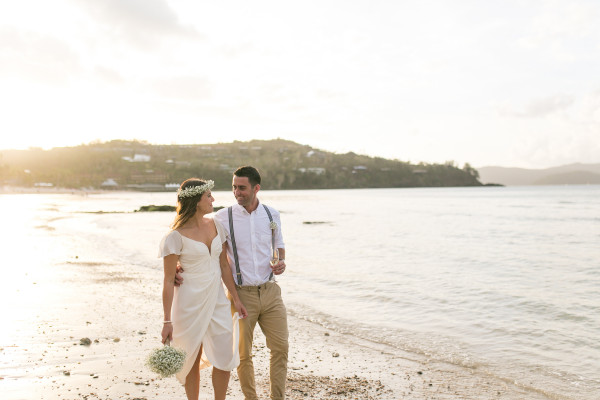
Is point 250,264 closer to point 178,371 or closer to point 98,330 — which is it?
point 178,371

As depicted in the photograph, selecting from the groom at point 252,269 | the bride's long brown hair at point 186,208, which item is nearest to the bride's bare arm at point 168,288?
the bride's long brown hair at point 186,208

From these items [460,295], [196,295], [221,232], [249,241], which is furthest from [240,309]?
[460,295]

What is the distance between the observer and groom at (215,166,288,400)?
14.3ft

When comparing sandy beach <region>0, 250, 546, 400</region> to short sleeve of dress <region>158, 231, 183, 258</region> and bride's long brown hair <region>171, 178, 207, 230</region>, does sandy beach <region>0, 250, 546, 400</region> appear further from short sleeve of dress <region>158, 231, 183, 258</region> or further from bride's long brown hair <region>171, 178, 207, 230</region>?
bride's long brown hair <region>171, 178, 207, 230</region>

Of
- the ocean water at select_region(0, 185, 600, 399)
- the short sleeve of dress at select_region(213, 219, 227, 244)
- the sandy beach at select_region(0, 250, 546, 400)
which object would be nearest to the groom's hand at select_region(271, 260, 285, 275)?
the short sleeve of dress at select_region(213, 219, 227, 244)

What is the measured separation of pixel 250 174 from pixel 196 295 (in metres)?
1.21

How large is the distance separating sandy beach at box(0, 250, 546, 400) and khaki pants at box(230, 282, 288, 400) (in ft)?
2.92

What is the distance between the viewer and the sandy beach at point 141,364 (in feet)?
17.3

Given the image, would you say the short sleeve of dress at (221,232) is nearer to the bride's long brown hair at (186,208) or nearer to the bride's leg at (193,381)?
the bride's long brown hair at (186,208)

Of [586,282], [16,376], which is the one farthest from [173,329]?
[586,282]

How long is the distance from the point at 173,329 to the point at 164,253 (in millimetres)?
713

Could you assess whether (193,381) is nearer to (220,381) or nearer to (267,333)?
(220,381)

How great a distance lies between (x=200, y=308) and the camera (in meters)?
4.03

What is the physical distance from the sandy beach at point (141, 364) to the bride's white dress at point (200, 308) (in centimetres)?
135
